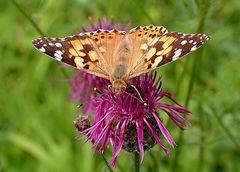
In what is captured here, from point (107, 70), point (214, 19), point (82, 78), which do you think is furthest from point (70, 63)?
point (214, 19)

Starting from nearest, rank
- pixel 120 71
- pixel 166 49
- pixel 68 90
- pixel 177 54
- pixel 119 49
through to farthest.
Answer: pixel 177 54, pixel 166 49, pixel 120 71, pixel 119 49, pixel 68 90

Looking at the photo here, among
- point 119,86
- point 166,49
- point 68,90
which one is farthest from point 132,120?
point 68,90

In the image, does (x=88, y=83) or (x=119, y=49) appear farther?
(x=88, y=83)

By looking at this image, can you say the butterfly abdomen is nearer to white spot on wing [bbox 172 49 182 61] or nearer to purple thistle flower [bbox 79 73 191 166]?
purple thistle flower [bbox 79 73 191 166]

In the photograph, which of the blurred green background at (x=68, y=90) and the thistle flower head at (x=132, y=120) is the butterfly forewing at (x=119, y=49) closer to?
the thistle flower head at (x=132, y=120)

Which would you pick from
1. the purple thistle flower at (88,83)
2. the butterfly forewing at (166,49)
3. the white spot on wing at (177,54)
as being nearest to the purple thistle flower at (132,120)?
the butterfly forewing at (166,49)

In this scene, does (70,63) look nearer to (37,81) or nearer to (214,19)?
(37,81)

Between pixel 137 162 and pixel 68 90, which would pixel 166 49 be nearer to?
pixel 137 162

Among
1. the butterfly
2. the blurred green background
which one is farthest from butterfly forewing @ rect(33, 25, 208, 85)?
the blurred green background
